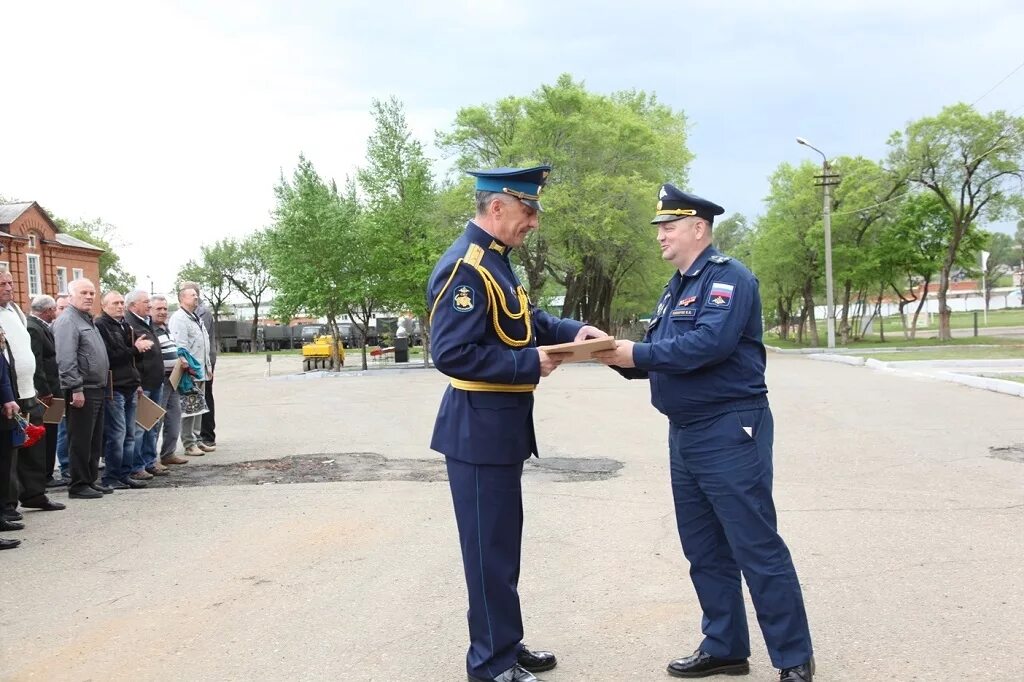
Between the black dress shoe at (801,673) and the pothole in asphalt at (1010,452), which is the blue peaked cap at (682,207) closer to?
the black dress shoe at (801,673)

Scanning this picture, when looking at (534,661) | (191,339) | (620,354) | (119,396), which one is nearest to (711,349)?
(620,354)

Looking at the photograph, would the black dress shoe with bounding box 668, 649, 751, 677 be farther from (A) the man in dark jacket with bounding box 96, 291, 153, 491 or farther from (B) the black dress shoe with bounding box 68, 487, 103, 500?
(A) the man in dark jacket with bounding box 96, 291, 153, 491

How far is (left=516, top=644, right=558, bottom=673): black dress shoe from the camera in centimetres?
378

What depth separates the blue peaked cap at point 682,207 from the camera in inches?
148

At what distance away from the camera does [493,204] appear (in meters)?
3.67

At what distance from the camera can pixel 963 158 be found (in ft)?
110

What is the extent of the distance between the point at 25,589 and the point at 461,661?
9.84 feet

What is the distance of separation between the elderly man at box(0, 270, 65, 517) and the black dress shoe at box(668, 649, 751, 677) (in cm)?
580

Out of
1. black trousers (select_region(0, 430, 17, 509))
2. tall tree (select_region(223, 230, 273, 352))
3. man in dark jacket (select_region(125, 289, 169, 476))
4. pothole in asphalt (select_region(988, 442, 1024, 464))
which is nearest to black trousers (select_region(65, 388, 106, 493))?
man in dark jacket (select_region(125, 289, 169, 476))

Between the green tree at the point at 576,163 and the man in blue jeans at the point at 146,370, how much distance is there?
2271cm

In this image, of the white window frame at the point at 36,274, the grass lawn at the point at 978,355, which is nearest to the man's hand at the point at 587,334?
the grass lawn at the point at 978,355

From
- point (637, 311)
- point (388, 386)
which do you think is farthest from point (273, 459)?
point (637, 311)

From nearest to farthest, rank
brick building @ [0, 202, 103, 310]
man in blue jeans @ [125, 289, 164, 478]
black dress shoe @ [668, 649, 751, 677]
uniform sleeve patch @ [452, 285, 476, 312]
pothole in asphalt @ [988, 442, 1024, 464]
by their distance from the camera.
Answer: uniform sleeve patch @ [452, 285, 476, 312], black dress shoe @ [668, 649, 751, 677], pothole in asphalt @ [988, 442, 1024, 464], man in blue jeans @ [125, 289, 164, 478], brick building @ [0, 202, 103, 310]

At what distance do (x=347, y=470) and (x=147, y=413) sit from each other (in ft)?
7.11
